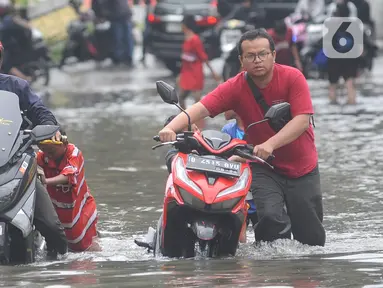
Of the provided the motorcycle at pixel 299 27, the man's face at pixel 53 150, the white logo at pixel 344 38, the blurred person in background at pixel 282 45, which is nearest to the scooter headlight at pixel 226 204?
the man's face at pixel 53 150

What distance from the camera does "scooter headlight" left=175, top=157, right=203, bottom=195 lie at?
303 inches

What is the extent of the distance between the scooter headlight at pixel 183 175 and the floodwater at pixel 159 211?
0.46m

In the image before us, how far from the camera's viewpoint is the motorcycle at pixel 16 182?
7691 millimetres

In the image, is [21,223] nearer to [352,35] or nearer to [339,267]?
[339,267]

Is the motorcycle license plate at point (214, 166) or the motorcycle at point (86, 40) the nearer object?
the motorcycle license plate at point (214, 166)

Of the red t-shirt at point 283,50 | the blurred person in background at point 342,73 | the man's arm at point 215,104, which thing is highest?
the man's arm at point 215,104

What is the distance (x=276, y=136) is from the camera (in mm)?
8133

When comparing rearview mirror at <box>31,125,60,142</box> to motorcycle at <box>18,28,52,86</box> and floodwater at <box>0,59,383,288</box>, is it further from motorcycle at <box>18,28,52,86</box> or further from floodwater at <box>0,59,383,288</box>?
motorcycle at <box>18,28,52,86</box>

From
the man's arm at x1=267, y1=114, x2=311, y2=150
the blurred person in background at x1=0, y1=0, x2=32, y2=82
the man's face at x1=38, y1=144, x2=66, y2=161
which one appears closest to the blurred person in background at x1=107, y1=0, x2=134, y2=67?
the blurred person in background at x1=0, y1=0, x2=32, y2=82

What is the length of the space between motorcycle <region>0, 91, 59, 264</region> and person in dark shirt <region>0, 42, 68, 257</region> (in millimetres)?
131

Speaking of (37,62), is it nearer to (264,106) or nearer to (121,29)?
(121,29)

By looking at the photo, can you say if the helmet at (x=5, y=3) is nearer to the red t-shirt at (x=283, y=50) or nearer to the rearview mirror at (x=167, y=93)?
the red t-shirt at (x=283, y=50)

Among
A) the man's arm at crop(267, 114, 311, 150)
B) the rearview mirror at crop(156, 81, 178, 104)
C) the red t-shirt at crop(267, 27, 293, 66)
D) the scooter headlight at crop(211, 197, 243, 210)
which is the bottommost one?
the red t-shirt at crop(267, 27, 293, 66)

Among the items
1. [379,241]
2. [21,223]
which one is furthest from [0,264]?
[379,241]
